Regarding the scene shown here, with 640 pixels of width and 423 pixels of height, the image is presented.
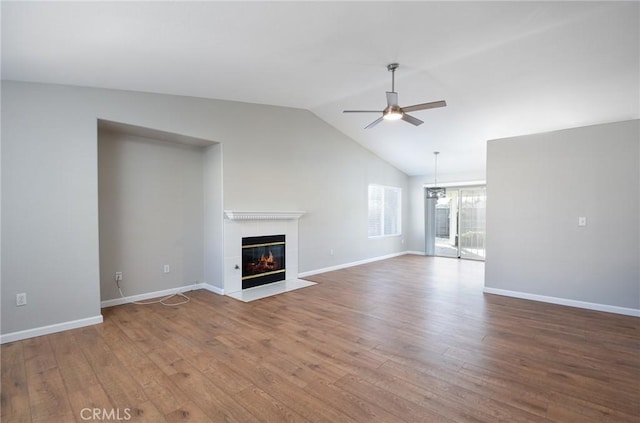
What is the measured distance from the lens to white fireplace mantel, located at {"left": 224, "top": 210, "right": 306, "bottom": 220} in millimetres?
4551

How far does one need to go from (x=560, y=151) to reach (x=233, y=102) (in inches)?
198

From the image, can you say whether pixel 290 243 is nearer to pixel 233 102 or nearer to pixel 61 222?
pixel 233 102

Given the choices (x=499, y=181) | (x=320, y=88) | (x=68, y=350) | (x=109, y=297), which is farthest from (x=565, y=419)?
(x=109, y=297)

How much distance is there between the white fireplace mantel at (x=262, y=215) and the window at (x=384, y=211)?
2782 mm

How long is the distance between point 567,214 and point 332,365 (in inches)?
161

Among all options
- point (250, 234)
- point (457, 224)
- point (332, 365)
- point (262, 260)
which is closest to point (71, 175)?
point (250, 234)

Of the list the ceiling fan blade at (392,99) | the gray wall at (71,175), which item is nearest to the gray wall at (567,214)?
the ceiling fan blade at (392,99)

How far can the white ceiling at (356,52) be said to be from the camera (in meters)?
2.32

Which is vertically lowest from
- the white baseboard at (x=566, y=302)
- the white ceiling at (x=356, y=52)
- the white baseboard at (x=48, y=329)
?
the white baseboard at (x=566, y=302)

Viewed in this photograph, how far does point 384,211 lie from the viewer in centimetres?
833

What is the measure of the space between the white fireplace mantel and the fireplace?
36 centimetres

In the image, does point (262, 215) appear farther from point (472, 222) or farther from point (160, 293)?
point (472, 222)

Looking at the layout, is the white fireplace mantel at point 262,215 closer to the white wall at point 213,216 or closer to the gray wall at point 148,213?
the white wall at point 213,216

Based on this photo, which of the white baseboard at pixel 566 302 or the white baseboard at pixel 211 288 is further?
the white baseboard at pixel 211 288
